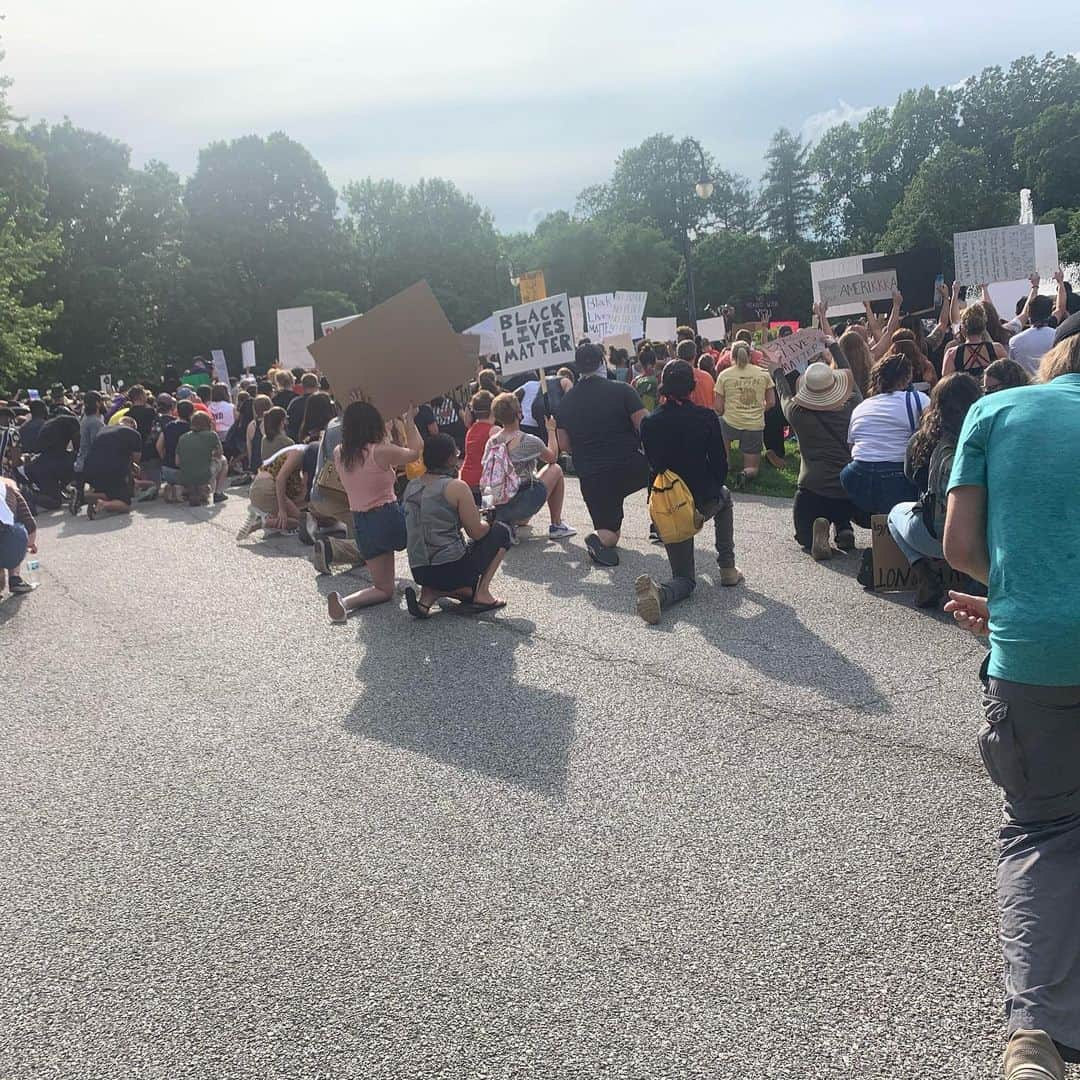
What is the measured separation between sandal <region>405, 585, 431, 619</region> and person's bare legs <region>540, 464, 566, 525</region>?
2.66 metres

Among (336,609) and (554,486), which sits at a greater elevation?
(554,486)

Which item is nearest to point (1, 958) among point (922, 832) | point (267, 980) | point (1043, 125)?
point (267, 980)

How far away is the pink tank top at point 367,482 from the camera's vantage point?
330 inches

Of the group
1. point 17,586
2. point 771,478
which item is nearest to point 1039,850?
point 17,586

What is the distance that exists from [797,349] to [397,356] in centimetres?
510

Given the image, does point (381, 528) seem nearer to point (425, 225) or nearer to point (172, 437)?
point (172, 437)

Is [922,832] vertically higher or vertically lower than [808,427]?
lower

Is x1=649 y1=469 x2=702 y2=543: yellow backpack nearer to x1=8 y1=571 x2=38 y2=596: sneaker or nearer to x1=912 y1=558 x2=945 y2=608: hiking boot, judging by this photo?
x1=912 y1=558 x2=945 y2=608: hiking boot

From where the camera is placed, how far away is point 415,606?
811 cm

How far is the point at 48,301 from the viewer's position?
46.8m

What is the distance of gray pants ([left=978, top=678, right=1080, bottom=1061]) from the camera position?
2.67m

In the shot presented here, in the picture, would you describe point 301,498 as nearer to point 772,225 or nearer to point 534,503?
point 534,503

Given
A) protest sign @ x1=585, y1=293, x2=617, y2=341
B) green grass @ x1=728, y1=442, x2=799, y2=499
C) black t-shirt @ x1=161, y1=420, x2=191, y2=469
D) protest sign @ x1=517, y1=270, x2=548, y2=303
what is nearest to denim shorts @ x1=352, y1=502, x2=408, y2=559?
green grass @ x1=728, y1=442, x2=799, y2=499

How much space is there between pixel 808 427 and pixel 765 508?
277cm
